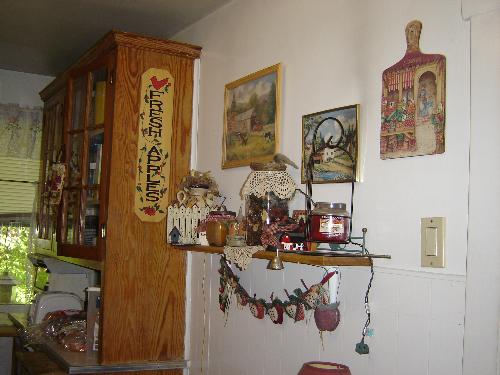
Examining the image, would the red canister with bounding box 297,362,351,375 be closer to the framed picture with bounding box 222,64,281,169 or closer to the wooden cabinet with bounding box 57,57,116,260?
the framed picture with bounding box 222,64,281,169

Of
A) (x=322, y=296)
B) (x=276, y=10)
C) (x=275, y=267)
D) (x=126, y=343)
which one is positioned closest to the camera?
(x=275, y=267)

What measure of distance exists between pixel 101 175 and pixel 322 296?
1.39 metres

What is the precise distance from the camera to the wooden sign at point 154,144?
8.91ft

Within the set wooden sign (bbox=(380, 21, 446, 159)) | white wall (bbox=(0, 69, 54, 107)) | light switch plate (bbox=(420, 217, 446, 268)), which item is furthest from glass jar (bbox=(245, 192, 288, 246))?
white wall (bbox=(0, 69, 54, 107))

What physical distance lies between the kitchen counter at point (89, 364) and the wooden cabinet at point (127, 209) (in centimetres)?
4

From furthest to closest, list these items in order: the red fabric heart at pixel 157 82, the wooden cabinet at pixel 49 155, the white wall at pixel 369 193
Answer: the wooden cabinet at pixel 49 155 < the red fabric heart at pixel 157 82 < the white wall at pixel 369 193

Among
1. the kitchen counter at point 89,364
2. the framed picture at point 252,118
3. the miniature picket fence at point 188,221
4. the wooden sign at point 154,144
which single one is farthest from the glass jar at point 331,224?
the kitchen counter at point 89,364

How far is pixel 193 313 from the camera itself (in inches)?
110

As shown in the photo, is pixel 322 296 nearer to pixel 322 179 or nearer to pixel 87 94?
pixel 322 179

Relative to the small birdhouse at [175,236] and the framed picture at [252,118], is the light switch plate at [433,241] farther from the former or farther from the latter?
the small birdhouse at [175,236]

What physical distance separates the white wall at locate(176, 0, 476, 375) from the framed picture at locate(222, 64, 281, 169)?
49 millimetres

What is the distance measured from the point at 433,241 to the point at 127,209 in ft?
5.23

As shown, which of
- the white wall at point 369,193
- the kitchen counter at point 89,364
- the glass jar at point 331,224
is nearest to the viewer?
the white wall at point 369,193

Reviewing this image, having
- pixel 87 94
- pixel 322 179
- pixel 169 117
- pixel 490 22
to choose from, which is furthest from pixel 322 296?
pixel 87 94
